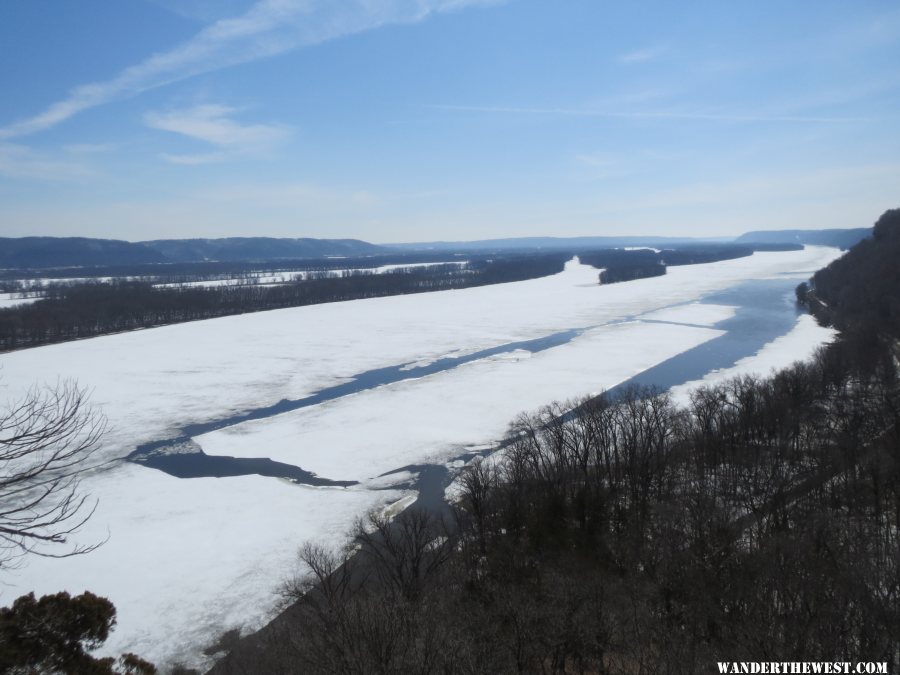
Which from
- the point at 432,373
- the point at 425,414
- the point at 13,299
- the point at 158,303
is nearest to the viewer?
the point at 425,414

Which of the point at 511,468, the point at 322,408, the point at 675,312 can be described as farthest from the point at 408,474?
the point at 675,312

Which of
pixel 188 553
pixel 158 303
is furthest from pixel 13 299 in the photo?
pixel 188 553

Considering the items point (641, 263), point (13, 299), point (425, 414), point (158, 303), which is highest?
point (13, 299)

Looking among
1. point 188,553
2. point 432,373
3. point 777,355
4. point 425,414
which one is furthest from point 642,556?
point 777,355

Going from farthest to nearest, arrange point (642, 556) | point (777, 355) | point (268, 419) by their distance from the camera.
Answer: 1. point (777, 355)
2. point (268, 419)
3. point (642, 556)

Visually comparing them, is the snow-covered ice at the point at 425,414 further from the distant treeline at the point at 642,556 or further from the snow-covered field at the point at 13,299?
the snow-covered field at the point at 13,299

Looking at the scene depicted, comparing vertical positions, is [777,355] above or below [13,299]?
A: below

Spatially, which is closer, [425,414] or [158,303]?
[425,414]

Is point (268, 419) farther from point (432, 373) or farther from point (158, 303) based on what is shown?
point (158, 303)

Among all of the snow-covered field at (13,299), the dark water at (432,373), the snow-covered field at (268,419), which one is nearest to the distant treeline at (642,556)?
the snow-covered field at (268,419)
